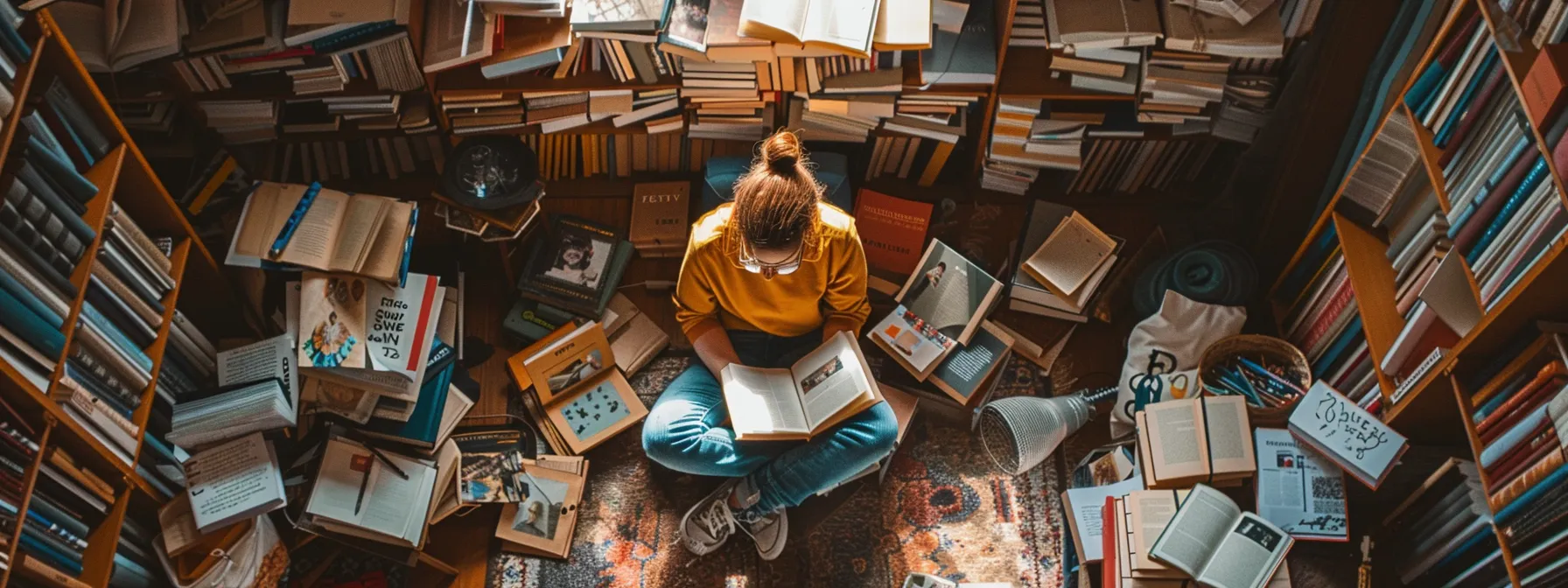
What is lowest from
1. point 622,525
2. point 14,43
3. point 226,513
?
point 622,525

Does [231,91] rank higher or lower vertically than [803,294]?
higher

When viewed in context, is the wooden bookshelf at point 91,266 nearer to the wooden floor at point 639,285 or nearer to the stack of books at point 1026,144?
the wooden floor at point 639,285

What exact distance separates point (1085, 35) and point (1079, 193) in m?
0.78

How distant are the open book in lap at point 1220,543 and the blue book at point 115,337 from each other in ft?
7.35

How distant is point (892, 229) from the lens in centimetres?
345

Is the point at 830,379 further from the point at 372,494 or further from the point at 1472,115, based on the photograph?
the point at 1472,115

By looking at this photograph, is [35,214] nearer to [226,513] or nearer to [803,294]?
[226,513]

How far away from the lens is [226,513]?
265cm

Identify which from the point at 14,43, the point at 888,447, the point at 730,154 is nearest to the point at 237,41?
the point at 14,43

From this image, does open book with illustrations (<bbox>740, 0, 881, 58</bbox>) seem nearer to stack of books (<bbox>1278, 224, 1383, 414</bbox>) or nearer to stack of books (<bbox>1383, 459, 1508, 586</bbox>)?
stack of books (<bbox>1278, 224, 1383, 414</bbox>)

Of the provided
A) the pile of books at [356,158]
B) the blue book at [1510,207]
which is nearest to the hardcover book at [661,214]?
the pile of books at [356,158]

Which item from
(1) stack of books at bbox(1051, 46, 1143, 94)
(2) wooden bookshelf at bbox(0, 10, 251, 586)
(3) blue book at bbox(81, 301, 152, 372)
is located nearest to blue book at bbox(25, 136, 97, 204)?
(2) wooden bookshelf at bbox(0, 10, 251, 586)

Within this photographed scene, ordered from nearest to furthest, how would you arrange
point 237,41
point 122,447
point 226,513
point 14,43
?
point 14,43 → point 122,447 → point 226,513 → point 237,41

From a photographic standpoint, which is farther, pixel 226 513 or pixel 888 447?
pixel 888 447
